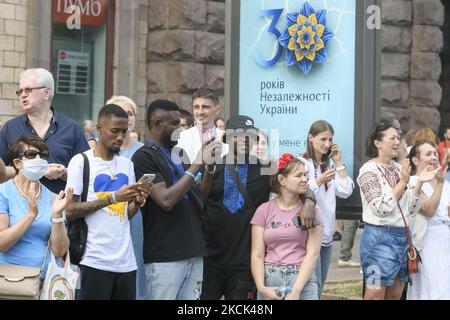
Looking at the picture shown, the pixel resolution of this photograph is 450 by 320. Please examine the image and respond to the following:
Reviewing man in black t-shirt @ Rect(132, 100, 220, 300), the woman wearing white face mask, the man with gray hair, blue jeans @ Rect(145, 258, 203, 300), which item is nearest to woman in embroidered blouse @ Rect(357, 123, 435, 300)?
man in black t-shirt @ Rect(132, 100, 220, 300)

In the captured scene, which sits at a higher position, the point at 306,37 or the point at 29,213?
the point at 306,37

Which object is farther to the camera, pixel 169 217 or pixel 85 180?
pixel 169 217

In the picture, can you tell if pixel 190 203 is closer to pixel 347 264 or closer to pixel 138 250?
pixel 138 250

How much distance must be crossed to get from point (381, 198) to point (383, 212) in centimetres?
11

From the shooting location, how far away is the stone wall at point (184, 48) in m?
14.1

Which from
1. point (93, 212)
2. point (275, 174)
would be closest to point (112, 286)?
point (93, 212)

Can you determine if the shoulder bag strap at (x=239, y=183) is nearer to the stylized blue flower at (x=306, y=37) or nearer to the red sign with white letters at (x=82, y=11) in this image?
the stylized blue flower at (x=306, y=37)

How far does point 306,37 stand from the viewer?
335 inches

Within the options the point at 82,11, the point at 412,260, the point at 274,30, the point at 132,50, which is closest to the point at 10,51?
the point at 82,11

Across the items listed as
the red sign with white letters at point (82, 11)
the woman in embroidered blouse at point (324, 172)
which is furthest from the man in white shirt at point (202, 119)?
the red sign with white letters at point (82, 11)

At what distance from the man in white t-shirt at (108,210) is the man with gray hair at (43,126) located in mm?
439

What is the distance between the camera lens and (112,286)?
6496 millimetres

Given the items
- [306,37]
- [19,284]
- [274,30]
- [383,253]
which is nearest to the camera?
[19,284]
